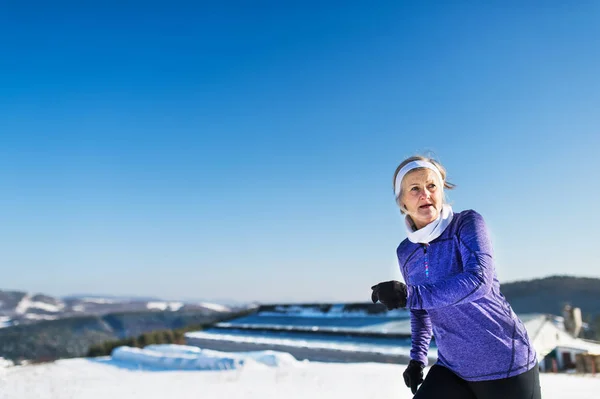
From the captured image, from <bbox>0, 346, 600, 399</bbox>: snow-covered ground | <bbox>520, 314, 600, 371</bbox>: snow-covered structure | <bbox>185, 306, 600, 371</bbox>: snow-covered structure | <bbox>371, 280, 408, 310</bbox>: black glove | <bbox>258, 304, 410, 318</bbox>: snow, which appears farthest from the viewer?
<bbox>258, 304, 410, 318</bbox>: snow

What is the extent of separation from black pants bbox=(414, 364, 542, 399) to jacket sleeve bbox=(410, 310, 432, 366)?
0.97 feet

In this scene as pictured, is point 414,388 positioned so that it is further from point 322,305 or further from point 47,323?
point 47,323

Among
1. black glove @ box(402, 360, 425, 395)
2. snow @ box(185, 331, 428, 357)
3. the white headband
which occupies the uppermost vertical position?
the white headband

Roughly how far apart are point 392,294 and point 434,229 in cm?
42

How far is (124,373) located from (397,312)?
16023 millimetres

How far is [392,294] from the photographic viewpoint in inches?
83.4

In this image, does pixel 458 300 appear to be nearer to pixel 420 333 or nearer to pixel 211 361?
pixel 420 333

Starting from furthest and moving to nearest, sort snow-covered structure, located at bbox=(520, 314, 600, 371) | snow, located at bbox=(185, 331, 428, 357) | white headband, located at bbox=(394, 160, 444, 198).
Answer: snow-covered structure, located at bbox=(520, 314, 600, 371) → snow, located at bbox=(185, 331, 428, 357) → white headband, located at bbox=(394, 160, 444, 198)

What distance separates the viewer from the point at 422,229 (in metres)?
2.29

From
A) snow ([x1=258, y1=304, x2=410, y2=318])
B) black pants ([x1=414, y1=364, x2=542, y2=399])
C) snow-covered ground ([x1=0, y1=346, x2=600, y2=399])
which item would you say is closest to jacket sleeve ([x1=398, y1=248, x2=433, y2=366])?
black pants ([x1=414, y1=364, x2=542, y2=399])

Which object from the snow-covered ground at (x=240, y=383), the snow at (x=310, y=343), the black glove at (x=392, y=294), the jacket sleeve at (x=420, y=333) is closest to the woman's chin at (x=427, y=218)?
the black glove at (x=392, y=294)

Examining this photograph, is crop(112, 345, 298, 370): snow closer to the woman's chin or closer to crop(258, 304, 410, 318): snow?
the woman's chin

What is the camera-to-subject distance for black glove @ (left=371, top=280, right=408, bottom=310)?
6.93 ft

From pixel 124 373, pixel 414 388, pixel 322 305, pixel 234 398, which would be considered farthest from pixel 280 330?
pixel 414 388
